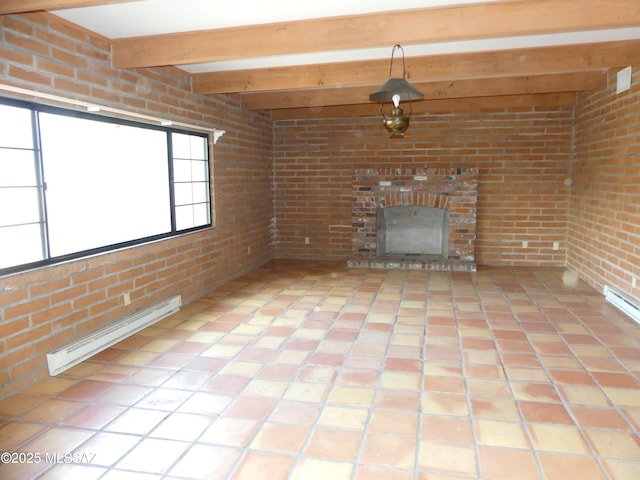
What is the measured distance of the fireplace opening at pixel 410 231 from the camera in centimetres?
719

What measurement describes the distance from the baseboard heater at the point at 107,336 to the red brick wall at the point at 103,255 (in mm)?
75

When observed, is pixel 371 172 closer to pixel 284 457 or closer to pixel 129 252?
pixel 129 252

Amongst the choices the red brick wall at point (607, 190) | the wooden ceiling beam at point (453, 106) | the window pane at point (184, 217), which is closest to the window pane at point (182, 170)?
the window pane at point (184, 217)

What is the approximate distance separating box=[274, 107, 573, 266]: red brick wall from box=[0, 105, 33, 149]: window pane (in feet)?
15.3

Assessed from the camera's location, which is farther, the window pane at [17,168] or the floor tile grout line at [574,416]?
the window pane at [17,168]

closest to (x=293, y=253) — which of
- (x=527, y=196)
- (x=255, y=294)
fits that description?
(x=255, y=294)

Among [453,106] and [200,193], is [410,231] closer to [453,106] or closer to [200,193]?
[453,106]

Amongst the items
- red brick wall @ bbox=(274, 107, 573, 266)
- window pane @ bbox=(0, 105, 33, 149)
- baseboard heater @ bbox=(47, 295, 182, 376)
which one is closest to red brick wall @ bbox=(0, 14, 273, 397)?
baseboard heater @ bbox=(47, 295, 182, 376)

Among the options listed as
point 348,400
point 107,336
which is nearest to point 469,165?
point 348,400

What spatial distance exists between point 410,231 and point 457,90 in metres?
2.52

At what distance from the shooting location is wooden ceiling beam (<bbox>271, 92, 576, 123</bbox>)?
6160 millimetres

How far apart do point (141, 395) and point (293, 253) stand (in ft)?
15.8

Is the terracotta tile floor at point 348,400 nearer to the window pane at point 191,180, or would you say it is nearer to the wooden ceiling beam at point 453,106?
the window pane at point 191,180

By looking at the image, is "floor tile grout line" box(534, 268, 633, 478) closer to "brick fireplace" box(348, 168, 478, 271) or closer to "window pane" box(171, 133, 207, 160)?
"brick fireplace" box(348, 168, 478, 271)
